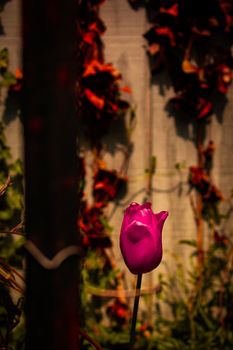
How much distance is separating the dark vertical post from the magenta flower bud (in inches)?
13.4

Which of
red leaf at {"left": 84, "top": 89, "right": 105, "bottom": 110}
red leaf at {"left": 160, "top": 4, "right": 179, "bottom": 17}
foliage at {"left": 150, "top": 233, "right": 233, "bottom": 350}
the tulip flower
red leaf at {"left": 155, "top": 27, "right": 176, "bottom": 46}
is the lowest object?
foliage at {"left": 150, "top": 233, "right": 233, "bottom": 350}

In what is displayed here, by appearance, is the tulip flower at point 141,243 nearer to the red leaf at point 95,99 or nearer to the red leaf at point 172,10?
the red leaf at point 95,99

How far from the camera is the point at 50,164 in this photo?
1.84ft

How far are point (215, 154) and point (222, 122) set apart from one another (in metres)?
0.15

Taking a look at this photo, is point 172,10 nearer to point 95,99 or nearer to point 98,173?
point 95,99

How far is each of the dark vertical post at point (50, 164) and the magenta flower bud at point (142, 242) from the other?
13.4 inches

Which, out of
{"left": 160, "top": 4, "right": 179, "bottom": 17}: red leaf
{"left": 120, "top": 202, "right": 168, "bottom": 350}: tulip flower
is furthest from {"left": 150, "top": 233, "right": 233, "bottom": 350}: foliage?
{"left": 120, "top": 202, "right": 168, "bottom": 350}: tulip flower

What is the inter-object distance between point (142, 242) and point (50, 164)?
406mm

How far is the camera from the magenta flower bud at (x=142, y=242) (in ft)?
3.01

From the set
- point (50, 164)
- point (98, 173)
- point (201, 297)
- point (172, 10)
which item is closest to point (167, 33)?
point (172, 10)

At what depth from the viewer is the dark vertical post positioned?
1.79 ft

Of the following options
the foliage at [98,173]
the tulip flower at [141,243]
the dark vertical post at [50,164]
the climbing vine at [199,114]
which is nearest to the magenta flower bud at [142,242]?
the tulip flower at [141,243]

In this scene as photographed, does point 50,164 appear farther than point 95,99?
No

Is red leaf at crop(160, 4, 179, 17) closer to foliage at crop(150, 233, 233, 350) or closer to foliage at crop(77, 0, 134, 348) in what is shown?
foliage at crop(77, 0, 134, 348)
